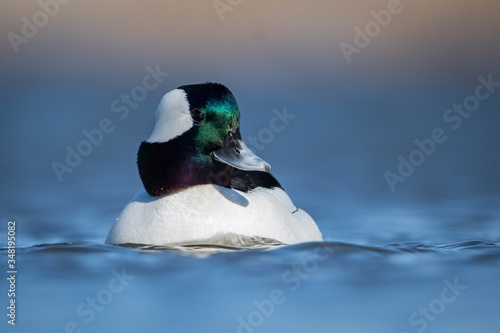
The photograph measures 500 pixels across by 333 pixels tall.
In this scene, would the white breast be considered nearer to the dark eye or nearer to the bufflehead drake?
the bufflehead drake

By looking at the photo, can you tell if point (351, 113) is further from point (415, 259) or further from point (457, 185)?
point (415, 259)

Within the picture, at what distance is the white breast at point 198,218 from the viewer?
9.37 metres

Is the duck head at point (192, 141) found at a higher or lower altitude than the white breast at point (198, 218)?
higher

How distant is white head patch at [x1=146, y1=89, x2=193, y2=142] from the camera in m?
9.40

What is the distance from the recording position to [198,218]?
9.40 metres

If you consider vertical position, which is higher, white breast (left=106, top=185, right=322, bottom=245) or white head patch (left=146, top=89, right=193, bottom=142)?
white head patch (left=146, top=89, right=193, bottom=142)

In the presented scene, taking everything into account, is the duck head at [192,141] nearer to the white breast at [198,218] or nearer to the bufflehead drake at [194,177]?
the bufflehead drake at [194,177]

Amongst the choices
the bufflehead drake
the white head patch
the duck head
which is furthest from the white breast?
the white head patch

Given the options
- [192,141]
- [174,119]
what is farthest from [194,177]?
[174,119]

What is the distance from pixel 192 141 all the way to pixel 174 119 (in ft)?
0.76

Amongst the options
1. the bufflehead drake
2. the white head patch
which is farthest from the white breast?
the white head patch

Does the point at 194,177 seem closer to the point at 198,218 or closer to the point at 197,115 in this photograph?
the point at 198,218

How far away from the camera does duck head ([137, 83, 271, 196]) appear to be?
30.8 ft

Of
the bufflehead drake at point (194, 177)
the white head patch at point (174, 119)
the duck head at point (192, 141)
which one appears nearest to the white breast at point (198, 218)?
the bufflehead drake at point (194, 177)
